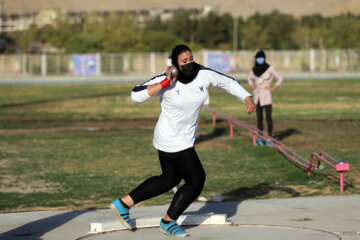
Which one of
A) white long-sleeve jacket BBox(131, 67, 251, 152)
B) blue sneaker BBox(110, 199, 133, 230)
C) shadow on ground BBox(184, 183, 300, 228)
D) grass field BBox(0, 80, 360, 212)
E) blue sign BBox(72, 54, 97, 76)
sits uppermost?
white long-sleeve jacket BBox(131, 67, 251, 152)

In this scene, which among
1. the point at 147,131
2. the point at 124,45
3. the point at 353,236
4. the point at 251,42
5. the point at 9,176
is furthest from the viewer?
the point at 251,42

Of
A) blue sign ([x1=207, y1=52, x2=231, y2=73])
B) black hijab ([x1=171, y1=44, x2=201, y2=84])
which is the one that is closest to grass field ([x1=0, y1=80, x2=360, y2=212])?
black hijab ([x1=171, y1=44, x2=201, y2=84])

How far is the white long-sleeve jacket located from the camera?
737 cm

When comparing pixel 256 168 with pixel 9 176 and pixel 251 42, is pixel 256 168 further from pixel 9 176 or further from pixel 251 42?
pixel 251 42

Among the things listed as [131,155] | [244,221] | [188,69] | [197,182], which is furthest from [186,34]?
[188,69]

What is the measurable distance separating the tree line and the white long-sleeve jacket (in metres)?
87.1

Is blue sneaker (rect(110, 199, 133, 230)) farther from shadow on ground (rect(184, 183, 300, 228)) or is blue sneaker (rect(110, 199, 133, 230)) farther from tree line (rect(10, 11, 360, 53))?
tree line (rect(10, 11, 360, 53))

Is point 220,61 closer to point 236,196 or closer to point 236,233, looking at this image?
point 236,196

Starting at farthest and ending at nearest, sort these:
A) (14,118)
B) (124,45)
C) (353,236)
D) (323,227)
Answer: (124,45) → (14,118) → (323,227) → (353,236)

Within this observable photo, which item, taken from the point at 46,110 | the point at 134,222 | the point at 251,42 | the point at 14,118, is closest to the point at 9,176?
the point at 134,222

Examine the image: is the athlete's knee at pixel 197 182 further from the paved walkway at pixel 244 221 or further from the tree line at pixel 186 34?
the tree line at pixel 186 34

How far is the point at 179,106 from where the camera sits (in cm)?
738

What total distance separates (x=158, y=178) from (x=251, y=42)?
357 ft

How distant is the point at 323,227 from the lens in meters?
7.92
